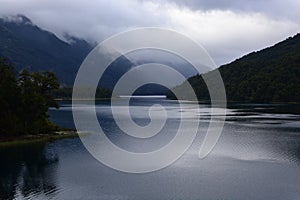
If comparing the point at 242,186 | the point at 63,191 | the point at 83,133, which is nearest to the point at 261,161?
the point at 242,186

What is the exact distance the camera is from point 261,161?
54031 millimetres

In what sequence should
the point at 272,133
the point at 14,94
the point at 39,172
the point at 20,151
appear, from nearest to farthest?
the point at 39,172
the point at 20,151
the point at 14,94
the point at 272,133

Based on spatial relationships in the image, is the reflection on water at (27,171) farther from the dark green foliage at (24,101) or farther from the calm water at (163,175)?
the dark green foliage at (24,101)

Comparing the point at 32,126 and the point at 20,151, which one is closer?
the point at 20,151

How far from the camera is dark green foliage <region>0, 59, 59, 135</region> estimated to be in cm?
7138

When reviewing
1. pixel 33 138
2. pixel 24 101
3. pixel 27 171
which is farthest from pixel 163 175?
pixel 24 101

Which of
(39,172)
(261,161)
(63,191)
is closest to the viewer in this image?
(63,191)

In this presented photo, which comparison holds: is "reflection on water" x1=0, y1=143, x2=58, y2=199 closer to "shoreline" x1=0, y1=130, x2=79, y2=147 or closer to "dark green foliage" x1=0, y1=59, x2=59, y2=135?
"shoreline" x1=0, y1=130, x2=79, y2=147

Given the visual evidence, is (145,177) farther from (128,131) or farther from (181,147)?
(128,131)

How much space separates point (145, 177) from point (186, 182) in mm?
5263

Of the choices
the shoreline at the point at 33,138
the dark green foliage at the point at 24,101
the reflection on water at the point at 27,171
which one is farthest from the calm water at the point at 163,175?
the dark green foliage at the point at 24,101

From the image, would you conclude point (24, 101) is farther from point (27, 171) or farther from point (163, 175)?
point (163, 175)

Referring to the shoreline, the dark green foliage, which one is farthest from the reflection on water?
the dark green foliage

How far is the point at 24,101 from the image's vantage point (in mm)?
73812
